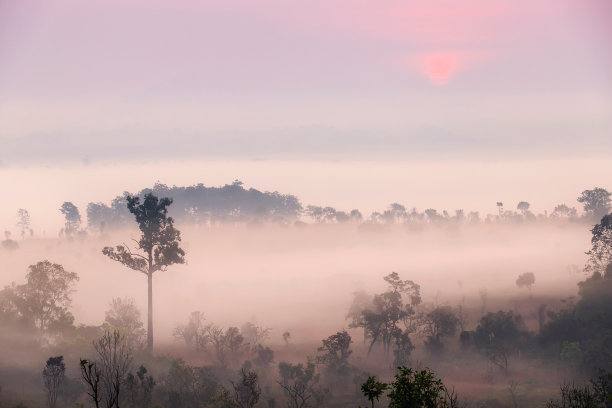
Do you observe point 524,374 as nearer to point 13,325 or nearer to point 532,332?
point 532,332

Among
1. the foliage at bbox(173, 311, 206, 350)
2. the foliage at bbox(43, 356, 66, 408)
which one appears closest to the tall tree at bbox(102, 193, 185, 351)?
the foliage at bbox(173, 311, 206, 350)

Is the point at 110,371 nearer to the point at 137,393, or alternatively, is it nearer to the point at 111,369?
the point at 111,369

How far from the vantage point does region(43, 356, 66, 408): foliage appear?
54406 mm

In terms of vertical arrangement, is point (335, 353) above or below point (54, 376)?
below

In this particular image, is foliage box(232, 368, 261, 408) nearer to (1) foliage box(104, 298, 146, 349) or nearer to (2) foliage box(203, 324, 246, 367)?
(2) foliage box(203, 324, 246, 367)

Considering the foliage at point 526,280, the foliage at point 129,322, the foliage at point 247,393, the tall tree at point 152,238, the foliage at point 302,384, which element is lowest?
the foliage at point 302,384

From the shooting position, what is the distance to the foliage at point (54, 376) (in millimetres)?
54406

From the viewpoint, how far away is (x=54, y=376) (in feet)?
179

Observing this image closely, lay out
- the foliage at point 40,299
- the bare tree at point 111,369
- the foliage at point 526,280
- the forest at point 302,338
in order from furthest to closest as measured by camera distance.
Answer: the foliage at point 526,280 < the foliage at point 40,299 < the forest at point 302,338 < the bare tree at point 111,369

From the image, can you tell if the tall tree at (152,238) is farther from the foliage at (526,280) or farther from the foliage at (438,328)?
the foliage at (526,280)

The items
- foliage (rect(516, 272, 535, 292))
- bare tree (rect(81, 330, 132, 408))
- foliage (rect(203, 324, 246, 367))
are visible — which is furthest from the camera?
foliage (rect(516, 272, 535, 292))

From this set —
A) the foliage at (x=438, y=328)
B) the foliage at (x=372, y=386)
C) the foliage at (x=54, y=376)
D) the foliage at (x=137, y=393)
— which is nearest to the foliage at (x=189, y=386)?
the foliage at (x=137, y=393)

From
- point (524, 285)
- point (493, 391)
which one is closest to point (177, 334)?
point (493, 391)

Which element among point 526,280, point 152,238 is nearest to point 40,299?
point 152,238
